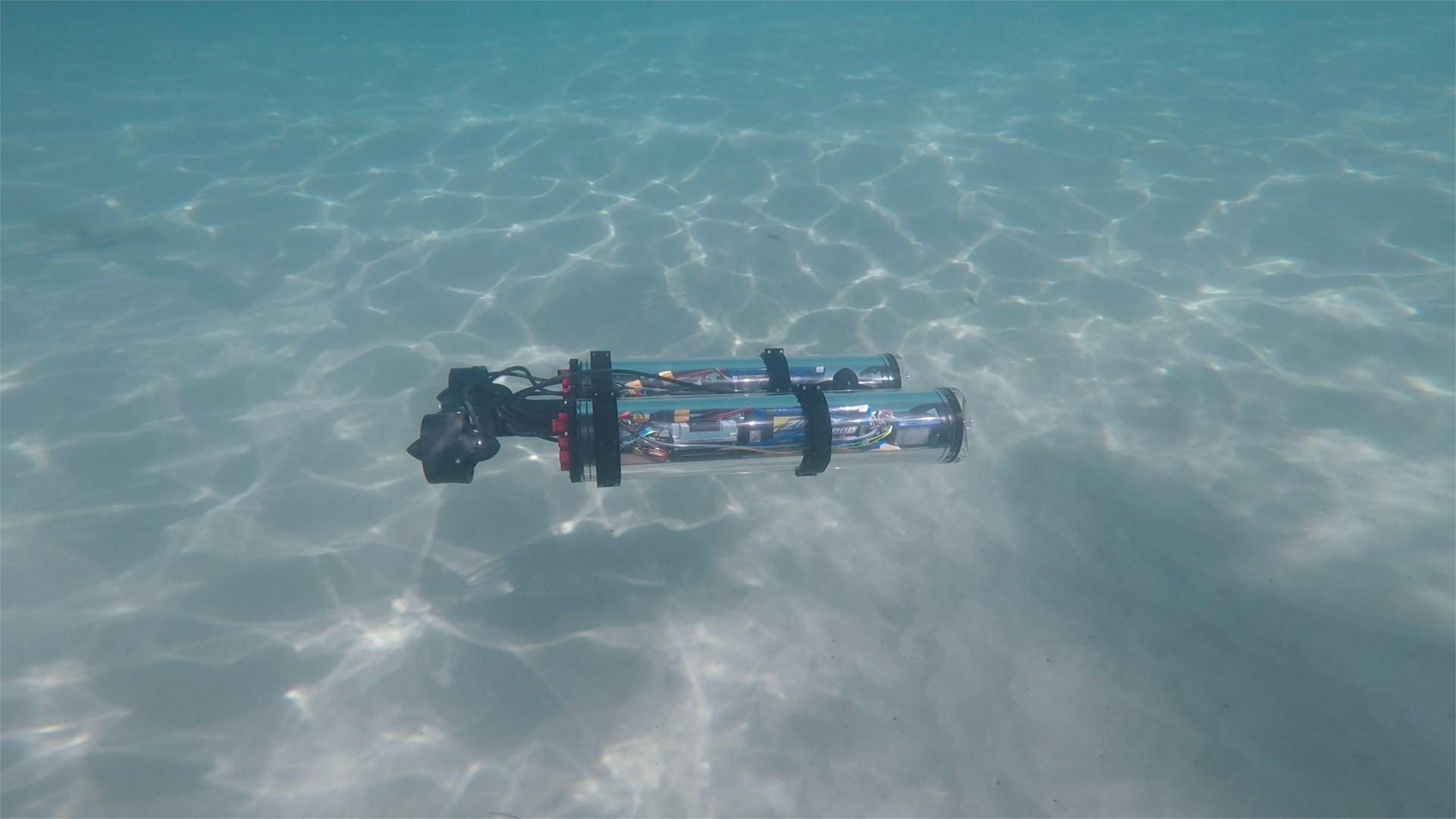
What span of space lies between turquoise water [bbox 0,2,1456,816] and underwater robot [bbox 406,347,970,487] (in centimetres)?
102

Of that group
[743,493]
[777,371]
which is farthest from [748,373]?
[743,493]

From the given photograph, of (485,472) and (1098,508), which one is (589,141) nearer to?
(485,472)

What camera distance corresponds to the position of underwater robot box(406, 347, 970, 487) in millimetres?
→ 3369

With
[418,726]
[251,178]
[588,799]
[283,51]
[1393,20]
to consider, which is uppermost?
[283,51]

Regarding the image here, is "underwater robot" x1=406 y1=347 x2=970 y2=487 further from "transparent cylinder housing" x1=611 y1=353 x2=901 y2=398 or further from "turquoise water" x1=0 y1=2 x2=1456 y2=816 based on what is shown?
"turquoise water" x1=0 y1=2 x2=1456 y2=816

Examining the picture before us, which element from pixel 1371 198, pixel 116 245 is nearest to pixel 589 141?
pixel 116 245

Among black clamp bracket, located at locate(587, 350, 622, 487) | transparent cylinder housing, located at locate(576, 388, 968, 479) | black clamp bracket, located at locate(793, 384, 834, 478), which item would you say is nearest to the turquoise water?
transparent cylinder housing, located at locate(576, 388, 968, 479)

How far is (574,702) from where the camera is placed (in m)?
3.68

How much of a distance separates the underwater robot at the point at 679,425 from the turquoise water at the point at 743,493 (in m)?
1.02

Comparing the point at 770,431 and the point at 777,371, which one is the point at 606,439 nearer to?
the point at 770,431

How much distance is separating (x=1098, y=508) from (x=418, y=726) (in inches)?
199

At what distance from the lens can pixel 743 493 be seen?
4.81 metres

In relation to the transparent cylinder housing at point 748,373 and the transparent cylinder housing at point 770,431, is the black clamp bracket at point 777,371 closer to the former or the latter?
the transparent cylinder housing at point 748,373

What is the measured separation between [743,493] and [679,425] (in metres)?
1.40
